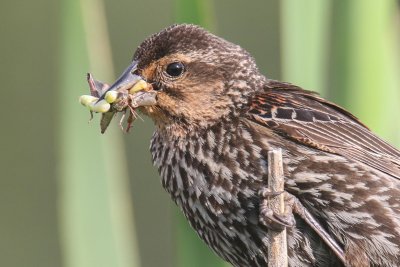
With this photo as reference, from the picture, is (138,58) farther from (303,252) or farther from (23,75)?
(23,75)

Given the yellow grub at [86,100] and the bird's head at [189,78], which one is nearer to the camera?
the yellow grub at [86,100]

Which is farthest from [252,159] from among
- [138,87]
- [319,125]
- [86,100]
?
[86,100]

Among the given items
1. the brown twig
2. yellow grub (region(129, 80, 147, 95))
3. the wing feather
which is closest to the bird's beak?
yellow grub (region(129, 80, 147, 95))

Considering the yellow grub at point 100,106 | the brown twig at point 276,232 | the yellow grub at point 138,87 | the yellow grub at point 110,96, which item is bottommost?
the brown twig at point 276,232

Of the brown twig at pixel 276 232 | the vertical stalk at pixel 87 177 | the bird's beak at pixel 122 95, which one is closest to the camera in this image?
the brown twig at pixel 276 232

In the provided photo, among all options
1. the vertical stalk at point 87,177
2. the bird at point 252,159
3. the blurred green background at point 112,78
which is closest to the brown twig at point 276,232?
the bird at point 252,159

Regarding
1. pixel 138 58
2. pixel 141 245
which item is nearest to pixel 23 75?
pixel 141 245

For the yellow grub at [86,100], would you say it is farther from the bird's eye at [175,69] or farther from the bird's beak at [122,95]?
the bird's eye at [175,69]
